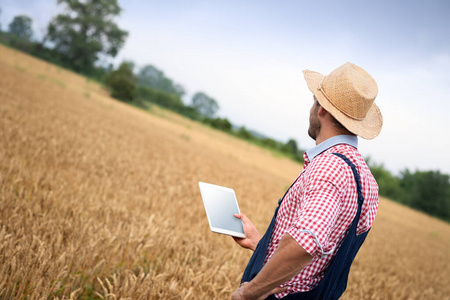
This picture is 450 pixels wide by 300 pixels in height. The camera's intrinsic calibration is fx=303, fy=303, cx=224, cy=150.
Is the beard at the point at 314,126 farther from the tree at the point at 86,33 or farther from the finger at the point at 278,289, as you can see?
the tree at the point at 86,33

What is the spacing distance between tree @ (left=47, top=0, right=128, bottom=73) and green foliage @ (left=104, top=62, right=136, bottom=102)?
14493mm

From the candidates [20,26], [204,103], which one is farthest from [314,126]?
[20,26]

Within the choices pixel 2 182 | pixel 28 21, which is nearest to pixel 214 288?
pixel 2 182

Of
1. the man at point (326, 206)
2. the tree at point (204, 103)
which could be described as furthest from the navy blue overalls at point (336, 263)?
the tree at point (204, 103)

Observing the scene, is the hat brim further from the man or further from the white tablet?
the white tablet

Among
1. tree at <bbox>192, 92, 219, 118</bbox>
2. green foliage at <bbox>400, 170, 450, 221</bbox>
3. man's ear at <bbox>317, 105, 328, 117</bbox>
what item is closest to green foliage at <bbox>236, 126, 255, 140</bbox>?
green foliage at <bbox>400, 170, 450, 221</bbox>

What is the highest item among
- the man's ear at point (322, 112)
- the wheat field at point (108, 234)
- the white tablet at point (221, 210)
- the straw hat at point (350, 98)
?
the straw hat at point (350, 98)

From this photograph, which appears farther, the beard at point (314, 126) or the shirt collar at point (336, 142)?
the beard at point (314, 126)

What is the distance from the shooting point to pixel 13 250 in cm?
230

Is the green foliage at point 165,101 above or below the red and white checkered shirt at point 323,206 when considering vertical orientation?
above

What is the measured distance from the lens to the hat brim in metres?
1.42

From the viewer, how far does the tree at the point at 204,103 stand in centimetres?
9544

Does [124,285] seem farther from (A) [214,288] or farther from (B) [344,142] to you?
(B) [344,142]

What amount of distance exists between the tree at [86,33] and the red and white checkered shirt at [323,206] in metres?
60.5
